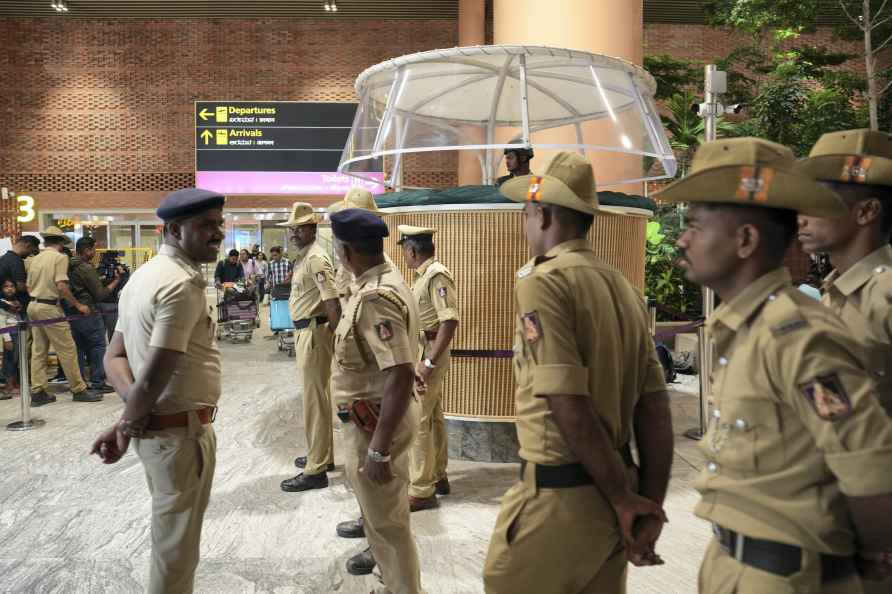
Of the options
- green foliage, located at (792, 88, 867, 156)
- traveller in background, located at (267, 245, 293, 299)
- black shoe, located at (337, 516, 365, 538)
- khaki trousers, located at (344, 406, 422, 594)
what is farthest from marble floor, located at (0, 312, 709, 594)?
green foliage, located at (792, 88, 867, 156)

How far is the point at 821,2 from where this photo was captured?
12.6 meters

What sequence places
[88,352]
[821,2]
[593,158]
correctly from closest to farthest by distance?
[593,158] < [88,352] < [821,2]

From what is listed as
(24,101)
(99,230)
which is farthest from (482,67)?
(24,101)

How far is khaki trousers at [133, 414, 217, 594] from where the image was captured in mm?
2506

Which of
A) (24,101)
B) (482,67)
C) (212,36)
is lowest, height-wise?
(482,67)

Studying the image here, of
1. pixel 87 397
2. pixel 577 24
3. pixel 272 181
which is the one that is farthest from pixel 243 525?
pixel 272 181

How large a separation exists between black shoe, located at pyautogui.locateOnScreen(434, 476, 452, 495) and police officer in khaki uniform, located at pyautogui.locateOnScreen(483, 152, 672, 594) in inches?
112

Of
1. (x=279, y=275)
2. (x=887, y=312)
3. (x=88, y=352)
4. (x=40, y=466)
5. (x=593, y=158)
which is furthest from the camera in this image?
(x=279, y=275)

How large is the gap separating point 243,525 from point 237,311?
9.00 meters

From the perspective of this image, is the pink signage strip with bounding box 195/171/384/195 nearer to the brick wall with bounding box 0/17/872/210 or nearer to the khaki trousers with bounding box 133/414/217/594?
the brick wall with bounding box 0/17/872/210

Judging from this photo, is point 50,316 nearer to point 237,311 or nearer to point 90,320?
point 90,320

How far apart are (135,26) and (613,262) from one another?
53.9ft

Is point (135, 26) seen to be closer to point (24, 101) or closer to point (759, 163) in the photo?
point (24, 101)

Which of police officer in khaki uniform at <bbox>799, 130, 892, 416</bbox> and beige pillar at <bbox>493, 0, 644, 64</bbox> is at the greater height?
beige pillar at <bbox>493, 0, 644, 64</bbox>
